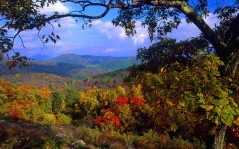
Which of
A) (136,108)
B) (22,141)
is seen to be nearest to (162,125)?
(136,108)

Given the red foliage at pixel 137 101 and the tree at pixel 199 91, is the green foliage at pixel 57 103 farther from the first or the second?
the tree at pixel 199 91

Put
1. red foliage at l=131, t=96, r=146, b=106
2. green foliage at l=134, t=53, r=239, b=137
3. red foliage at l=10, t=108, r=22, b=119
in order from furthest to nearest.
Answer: red foliage at l=10, t=108, r=22, b=119
red foliage at l=131, t=96, r=146, b=106
green foliage at l=134, t=53, r=239, b=137

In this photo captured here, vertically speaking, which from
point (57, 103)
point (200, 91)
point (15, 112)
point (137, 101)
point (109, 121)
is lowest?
point (57, 103)

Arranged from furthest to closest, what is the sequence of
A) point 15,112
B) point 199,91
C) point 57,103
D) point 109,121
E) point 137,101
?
point 57,103 → point 15,112 → point 137,101 → point 109,121 → point 199,91

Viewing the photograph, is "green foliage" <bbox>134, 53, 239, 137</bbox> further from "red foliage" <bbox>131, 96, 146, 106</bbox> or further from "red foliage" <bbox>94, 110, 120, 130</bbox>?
"red foliage" <bbox>131, 96, 146, 106</bbox>

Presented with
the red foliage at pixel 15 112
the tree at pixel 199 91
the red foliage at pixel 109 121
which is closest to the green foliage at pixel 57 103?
the red foliage at pixel 15 112

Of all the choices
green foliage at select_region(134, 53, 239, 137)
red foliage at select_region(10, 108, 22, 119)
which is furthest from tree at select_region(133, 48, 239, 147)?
red foliage at select_region(10, 108, 22, 119)

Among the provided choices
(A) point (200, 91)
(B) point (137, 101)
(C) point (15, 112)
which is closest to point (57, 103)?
(C) point (15, 112)

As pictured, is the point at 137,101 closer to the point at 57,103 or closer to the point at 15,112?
the point at 15,112

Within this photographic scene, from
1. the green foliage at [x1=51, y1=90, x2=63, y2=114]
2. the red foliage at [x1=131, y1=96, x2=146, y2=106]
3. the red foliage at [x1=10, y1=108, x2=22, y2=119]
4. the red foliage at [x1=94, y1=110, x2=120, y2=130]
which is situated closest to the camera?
the red foliage at [x1=94, y1=110, x2=120, y2=130]

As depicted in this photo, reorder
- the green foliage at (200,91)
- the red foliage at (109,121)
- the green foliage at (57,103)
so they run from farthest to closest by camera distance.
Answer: the green foliage at (57,103) < the red foliage at (109,121) < the green foliage at (200,91)

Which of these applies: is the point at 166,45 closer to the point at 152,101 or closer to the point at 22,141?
the point at 152,101

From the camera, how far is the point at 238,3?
771cm

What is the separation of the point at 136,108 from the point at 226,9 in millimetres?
30840
